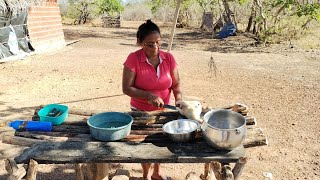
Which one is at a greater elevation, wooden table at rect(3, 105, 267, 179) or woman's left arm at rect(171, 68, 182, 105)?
woman's left arm at rect(171, 68, 182, 105)

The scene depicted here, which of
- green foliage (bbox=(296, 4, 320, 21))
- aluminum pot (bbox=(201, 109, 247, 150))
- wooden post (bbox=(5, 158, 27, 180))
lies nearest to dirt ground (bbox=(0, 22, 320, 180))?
green foliage (bbox=(296, 4, 320, 21))

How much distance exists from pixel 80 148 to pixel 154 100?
2.41 feet

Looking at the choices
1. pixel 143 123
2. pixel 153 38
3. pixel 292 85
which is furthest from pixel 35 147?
pixel 292 85

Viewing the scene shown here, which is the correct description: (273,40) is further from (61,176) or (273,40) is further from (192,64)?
(61,176)

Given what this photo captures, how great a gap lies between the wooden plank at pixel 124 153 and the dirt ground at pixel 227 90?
1527 millimetres

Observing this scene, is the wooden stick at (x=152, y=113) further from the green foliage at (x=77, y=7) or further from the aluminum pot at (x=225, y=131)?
the green foliage at (x=77, y=7)

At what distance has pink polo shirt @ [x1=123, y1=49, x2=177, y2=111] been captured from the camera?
249cm

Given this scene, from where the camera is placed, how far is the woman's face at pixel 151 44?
2379 mm

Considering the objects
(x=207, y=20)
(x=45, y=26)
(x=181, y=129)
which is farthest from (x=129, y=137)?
(x=207, y=20)

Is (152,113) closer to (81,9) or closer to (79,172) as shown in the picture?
(79,172)

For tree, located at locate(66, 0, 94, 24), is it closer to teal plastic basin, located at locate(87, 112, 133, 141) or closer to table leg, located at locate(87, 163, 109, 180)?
table leg, located at locate(87, 163, 109, 180)

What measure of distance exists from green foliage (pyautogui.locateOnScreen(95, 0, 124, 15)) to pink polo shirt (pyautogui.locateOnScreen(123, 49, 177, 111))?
23.0 m

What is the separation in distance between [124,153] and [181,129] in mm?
446

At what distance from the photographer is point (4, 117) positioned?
4.82 m
